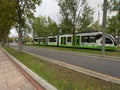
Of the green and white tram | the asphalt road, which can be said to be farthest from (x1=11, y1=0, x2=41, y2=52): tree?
the green and white tram

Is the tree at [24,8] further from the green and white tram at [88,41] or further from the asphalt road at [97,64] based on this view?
the green and white tram at [88,41]

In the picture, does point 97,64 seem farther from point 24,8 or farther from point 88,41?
point 88,41

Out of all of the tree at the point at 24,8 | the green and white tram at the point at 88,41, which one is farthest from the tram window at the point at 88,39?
the tree at the point at 24,8

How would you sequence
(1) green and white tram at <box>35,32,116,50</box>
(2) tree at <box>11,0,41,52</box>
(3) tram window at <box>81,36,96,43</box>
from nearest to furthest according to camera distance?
(2) tree at <box>11,0,41,52</box>
(1) green and white tram at <box>35,32,116,50</box>
(3) tram window at <box>81,36,96,43</box>

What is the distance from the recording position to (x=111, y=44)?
31.9m

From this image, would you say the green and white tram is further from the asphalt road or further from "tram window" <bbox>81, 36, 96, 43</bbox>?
the asphalt road

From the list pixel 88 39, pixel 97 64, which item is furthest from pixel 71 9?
pixel 97 64

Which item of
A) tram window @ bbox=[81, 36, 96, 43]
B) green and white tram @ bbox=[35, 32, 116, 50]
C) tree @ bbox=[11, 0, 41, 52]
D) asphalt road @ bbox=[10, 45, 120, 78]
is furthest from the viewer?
tram window @ bbox=[81, 36, 96, 43]

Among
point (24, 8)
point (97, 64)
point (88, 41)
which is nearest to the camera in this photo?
point (97, 64)

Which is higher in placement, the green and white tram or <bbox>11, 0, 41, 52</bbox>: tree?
<bbox>11, 0, 41, 52</bbox>: tree

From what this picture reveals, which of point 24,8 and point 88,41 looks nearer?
point 24,8

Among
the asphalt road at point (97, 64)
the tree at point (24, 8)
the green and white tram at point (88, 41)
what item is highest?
the tree at point (24, 8)

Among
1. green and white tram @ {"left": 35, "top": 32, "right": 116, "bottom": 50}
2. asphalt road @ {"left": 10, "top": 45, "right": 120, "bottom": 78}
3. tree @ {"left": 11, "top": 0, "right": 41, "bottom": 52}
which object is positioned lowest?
asphalt road @ {"left": 10, "top": 45, "right": 120, "bottom": 78}

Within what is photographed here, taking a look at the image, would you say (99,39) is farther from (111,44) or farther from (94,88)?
(94,88)
